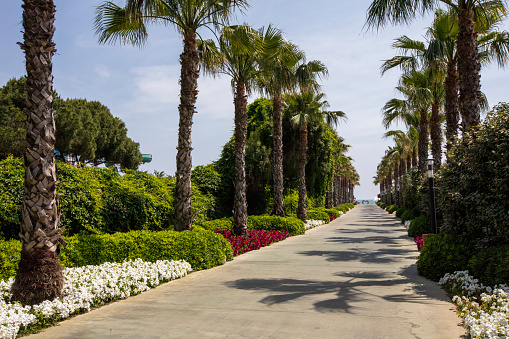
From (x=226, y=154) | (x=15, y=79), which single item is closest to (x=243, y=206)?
(x=226, y=154)

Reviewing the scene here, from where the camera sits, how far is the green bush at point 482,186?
7.27m

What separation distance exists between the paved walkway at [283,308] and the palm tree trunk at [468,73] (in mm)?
4195

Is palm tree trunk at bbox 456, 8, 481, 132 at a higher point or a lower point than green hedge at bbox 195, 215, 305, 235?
higher

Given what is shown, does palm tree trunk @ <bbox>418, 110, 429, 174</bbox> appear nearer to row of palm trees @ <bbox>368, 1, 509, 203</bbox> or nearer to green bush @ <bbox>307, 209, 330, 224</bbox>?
row of palm trees @ <bbox>368, 1, 509, 203</bbox>

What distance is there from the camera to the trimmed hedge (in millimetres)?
6752

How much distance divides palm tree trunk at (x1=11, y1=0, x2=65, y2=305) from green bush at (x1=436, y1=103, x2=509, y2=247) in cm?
749

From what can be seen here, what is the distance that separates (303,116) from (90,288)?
67.1 ft

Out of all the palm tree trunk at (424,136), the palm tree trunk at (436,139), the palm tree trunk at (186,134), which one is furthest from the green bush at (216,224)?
the palm tree trunk at (424,136)

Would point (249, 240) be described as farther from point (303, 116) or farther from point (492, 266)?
point (303, 116)

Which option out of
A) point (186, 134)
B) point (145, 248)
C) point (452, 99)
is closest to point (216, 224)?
point (186, 134)

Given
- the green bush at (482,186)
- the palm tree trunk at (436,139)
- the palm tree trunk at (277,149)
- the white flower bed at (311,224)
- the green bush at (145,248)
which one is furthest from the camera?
the white flower bed at (311,224)

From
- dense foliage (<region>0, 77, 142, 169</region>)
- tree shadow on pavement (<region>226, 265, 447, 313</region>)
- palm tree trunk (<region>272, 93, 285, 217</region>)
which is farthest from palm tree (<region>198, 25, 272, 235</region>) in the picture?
dense foliage (<region>0, 77, 142, 169</region>)

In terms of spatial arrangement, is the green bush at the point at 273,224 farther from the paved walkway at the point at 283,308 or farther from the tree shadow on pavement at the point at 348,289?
the tree shadow on pavement at the point at 348,289

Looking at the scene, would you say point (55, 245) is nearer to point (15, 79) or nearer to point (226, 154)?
point (226, 154)
